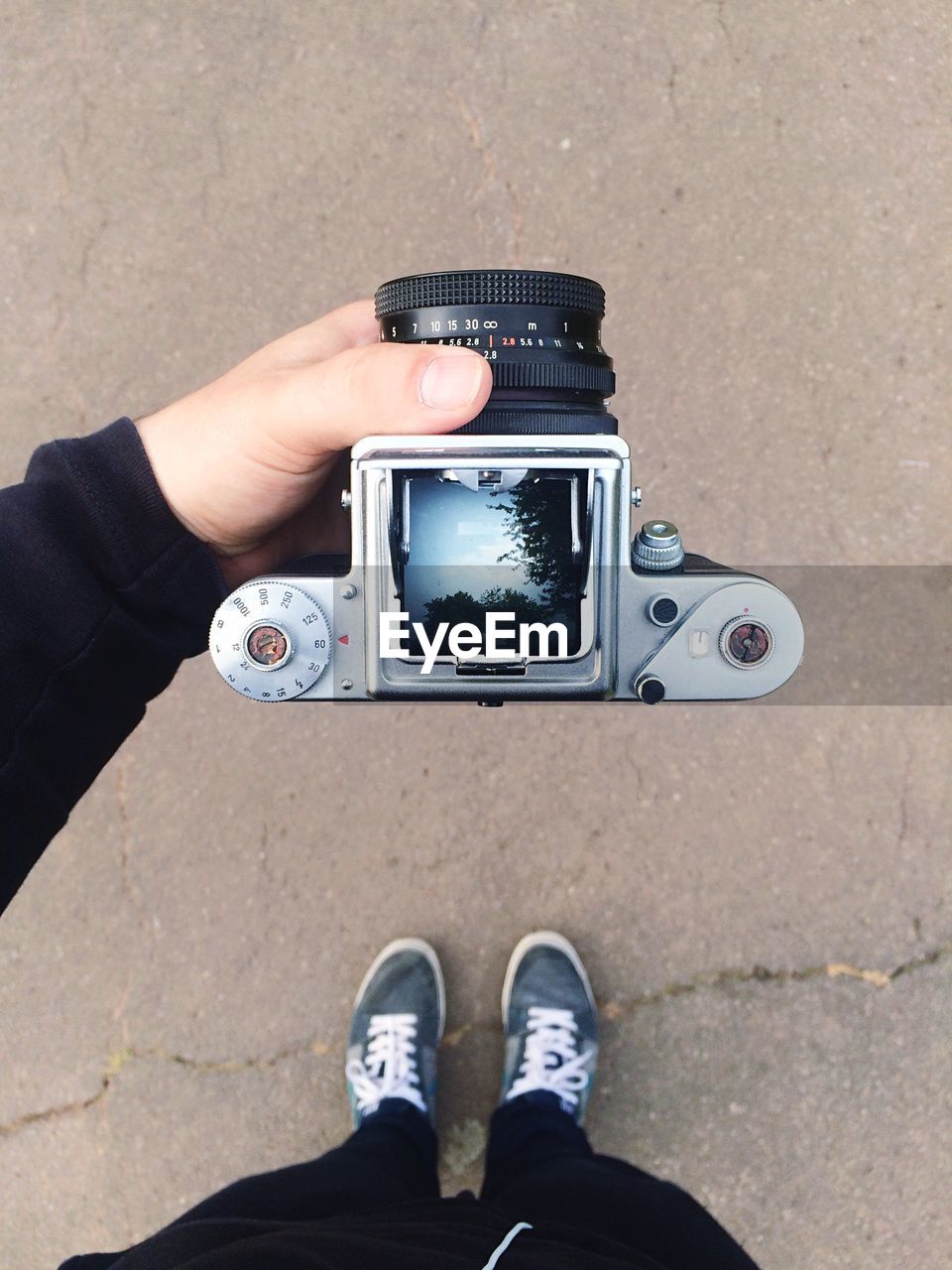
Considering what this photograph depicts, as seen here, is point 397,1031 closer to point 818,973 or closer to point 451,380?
point 818,973

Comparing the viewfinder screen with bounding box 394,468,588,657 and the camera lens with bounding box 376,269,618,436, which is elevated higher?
the camera lens with bounding box 376,269,618,436

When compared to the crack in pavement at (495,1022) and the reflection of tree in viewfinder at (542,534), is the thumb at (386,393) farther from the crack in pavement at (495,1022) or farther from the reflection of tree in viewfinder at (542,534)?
the crack in pavement at (495,1022)

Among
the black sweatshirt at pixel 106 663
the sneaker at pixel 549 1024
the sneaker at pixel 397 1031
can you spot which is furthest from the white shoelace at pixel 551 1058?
the black sweatshirt at pixel 106 663

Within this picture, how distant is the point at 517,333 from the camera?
0.92m

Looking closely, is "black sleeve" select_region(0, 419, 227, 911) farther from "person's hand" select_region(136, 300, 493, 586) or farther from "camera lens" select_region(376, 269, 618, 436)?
"camera lens" select_region(376, 269, 618, 436)

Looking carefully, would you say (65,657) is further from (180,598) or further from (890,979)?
(890,979)

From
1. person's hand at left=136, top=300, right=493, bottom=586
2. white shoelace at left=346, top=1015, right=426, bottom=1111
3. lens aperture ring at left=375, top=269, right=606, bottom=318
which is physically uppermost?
lens aperture ring at left=375, top=269, right=606, bottom=318

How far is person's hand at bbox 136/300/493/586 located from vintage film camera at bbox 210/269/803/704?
0.04 metres

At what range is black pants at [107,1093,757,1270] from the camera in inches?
47.4

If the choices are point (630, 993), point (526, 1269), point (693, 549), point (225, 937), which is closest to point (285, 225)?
point (693, 549)

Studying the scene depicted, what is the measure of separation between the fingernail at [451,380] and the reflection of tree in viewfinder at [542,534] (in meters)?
0.10

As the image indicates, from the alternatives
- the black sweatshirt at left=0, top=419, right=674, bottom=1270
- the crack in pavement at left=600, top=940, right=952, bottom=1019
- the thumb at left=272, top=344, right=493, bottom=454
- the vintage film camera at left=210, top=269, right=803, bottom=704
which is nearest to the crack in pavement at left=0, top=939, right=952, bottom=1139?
the crack in pavement at left=600, top=940, right=952, bottom=1019

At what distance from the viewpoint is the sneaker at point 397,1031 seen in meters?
1.62

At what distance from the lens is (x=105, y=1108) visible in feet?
5.65
